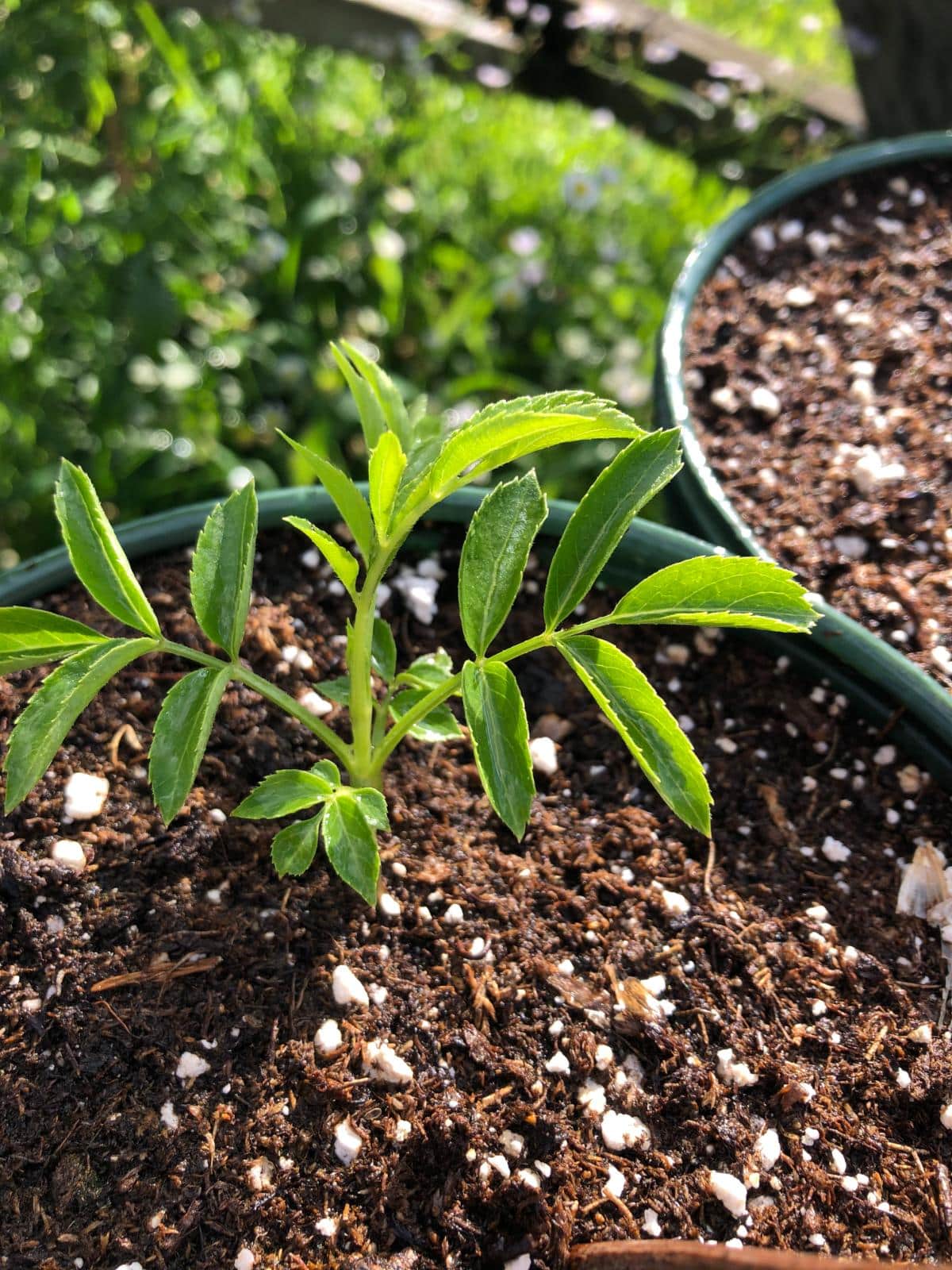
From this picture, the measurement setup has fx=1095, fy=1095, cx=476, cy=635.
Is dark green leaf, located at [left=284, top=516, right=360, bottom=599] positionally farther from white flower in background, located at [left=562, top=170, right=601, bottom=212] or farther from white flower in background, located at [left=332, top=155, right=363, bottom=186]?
white flower in background, located at [left=562, top=170, right=601, bottom=212]

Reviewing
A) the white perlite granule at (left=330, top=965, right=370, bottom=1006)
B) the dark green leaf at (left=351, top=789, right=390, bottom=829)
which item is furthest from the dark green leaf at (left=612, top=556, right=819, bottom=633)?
the white perlite granule at (left=330, top=965, right=370, bottom=1006)

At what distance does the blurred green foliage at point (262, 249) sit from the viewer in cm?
162

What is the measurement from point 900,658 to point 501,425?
51cm

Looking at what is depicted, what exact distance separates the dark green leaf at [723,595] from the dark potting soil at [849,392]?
395mm

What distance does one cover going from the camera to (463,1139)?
85cm

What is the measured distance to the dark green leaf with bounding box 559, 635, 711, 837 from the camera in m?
0.76

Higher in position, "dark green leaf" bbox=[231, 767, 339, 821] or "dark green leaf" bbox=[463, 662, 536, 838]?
"dark green leaf" bbox=[463, 662, 536, 838]

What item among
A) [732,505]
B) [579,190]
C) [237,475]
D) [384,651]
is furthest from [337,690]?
[579,190]

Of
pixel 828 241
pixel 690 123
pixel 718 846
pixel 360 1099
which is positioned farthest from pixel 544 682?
pixel 690 123

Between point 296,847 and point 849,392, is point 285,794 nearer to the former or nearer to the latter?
point 296,847

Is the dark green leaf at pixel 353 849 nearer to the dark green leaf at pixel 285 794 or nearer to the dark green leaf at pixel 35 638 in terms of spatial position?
the dark green leaf at pixel 285 794

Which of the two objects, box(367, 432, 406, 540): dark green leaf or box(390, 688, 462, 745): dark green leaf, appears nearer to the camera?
box(367, 432, 406, 540): dark green leaf

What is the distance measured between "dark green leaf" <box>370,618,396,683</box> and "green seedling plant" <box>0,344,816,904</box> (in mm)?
51

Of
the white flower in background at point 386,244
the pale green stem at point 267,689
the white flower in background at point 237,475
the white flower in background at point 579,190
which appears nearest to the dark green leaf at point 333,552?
the pale green stem at point 267,689
